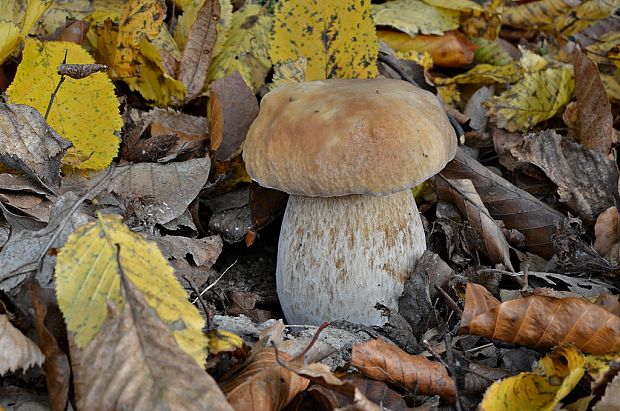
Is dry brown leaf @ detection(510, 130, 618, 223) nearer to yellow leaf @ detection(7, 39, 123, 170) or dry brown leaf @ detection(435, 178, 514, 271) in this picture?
dry brown leaf @ detection(435, 178, 514, 271)

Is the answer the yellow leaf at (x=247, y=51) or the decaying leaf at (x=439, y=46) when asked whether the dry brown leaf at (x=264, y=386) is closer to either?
the yellow leaf at (x=247, y=51)

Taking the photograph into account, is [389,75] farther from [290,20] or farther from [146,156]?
[146,156]

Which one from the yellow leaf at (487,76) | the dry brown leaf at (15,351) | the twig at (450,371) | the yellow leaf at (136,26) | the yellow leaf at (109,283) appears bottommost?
the yellow leaf at (487,76)

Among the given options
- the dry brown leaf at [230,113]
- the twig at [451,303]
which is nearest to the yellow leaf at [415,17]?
the dry brown leaf at [230,113]

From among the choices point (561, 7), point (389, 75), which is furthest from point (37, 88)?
point (561, 7)

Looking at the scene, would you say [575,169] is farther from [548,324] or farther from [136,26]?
[136,26]

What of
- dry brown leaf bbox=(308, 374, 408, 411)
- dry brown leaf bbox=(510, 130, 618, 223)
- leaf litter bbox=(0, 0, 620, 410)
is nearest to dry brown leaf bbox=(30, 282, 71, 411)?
leaf litter bbox=(0, 0, 620, 410)
